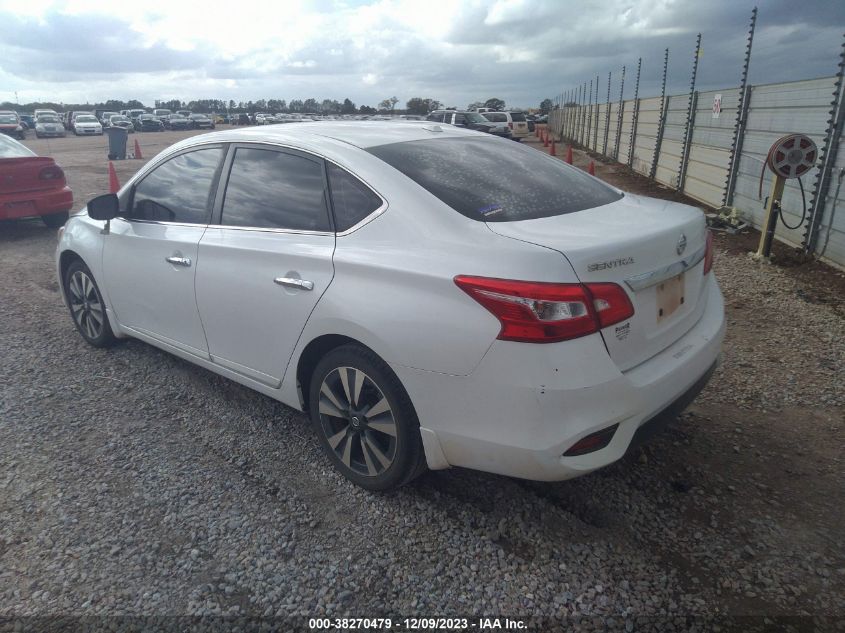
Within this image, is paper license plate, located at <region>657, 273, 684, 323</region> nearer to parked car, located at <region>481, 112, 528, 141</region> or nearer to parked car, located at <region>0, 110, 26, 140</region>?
parked car, located at <region>481, 112, 528, 141</region>

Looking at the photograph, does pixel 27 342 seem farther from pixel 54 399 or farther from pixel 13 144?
pixel 13 144

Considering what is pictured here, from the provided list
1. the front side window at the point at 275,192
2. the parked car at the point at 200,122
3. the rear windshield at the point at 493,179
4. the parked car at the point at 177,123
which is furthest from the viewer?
the parked car at the point at 177,123

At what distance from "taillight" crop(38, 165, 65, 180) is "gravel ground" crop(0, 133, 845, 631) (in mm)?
6040

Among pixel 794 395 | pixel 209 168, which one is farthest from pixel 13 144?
pixel 794 395

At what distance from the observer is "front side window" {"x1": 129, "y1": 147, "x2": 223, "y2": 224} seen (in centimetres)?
360

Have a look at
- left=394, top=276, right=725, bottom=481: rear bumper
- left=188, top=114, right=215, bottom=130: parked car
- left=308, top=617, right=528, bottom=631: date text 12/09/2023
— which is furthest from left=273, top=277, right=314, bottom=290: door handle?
left=188, top=114, right=215, bottom=130: parked car

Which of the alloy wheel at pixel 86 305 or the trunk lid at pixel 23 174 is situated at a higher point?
the trunk lid at pixel 23 174

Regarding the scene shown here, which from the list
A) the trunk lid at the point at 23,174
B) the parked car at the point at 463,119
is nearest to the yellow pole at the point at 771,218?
the trunk lid at the point at 23,174

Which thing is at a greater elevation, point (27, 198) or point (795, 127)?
Answer: point (795, 127)

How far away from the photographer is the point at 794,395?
3828 mm

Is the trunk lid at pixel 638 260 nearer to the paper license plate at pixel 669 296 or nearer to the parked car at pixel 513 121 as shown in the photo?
the paper license plate at pixel 669 296

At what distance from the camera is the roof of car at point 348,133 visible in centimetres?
319

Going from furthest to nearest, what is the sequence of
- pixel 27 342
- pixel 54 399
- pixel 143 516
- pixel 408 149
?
pixel 27 342 → pixel 54 399 → pixel 408 149 → pixel 143 516

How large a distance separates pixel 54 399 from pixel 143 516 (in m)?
1.69
